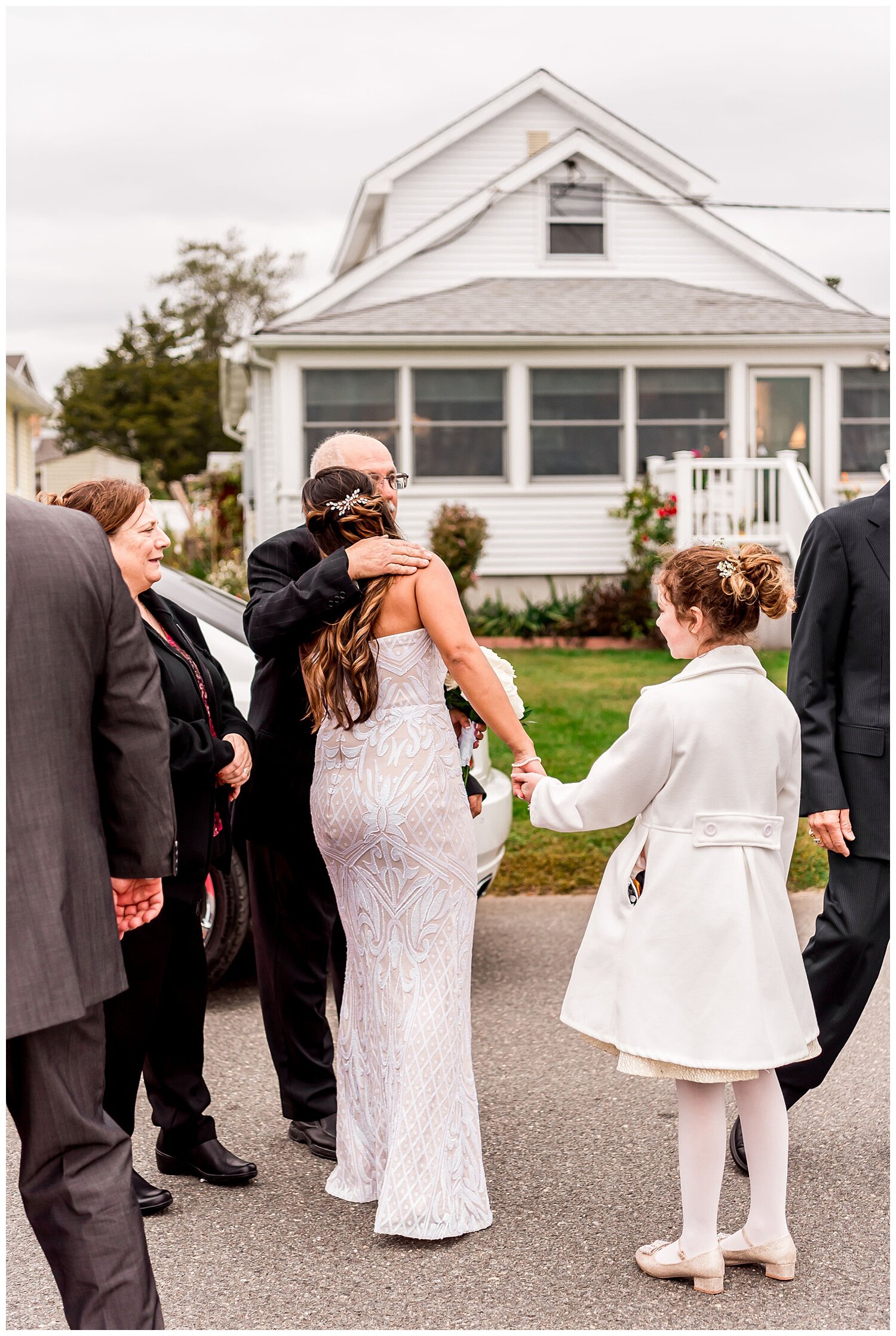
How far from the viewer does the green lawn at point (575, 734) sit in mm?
7359

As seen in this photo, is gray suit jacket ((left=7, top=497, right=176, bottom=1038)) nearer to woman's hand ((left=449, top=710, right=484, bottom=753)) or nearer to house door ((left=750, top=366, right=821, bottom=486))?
woman's hand ((left=449, top=710, right=484, bottom=753))

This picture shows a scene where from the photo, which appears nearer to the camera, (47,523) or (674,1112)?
(47,523)

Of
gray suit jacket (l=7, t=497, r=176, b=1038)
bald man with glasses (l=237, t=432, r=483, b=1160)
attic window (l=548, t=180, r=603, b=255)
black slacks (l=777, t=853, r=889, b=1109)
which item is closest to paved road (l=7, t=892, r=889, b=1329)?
bald man with glasses (l=237, t=432, r=483, b=1160)

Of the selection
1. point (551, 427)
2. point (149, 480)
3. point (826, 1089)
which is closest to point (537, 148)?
point (551, 427)

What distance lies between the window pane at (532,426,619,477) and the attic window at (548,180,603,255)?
310 cm

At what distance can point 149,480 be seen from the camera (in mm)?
58719

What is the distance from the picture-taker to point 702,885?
10.3ft

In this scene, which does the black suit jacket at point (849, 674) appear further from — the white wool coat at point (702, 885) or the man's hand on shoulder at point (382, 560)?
the man's hand on shoulder at point (382, 560)

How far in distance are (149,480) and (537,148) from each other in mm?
40088

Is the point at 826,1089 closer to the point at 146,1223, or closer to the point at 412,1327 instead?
the point at 412,1327

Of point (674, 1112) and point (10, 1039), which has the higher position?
point (10, 1039)

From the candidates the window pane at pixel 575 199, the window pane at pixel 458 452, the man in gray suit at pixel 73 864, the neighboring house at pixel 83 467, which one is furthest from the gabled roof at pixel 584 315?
the neighboring house at pixel 83 467

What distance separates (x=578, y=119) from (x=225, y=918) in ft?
61.7

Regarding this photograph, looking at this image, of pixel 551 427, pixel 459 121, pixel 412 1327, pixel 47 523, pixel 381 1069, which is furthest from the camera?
pixel 459 121
